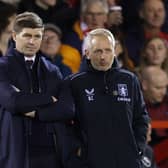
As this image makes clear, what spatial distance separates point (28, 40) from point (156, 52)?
270 centimetres

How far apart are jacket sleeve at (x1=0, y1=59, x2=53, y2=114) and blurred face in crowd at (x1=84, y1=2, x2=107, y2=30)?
261 cm

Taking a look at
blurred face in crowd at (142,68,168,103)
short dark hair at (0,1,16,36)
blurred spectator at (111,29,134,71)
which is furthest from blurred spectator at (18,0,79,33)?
blurred face in crowd at (142,68,168,103)

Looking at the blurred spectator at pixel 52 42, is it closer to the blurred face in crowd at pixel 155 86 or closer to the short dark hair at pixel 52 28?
the short dark hair at pixel 52 28

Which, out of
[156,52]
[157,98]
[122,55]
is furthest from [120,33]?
[157,98]

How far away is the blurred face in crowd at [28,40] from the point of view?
200 inches

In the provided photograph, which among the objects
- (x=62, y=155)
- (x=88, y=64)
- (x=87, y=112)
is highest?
(x=88, y=64)

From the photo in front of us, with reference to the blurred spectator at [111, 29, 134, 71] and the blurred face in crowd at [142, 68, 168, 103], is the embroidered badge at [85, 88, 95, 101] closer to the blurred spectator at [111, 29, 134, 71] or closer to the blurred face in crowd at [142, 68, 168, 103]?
the blurred face in crowd at [142, 68, 168, 103]

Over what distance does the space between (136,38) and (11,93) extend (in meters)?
3.34

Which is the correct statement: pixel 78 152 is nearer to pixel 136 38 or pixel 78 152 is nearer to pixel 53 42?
pixel 53 42

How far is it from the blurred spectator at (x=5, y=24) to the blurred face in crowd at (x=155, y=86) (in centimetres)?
155

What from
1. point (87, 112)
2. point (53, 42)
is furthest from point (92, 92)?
point (53, 42)

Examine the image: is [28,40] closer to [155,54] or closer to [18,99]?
[18,99]

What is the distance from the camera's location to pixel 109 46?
515 centimetres

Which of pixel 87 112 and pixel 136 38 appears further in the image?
pixel 136 38
